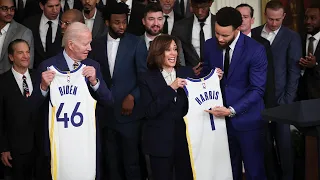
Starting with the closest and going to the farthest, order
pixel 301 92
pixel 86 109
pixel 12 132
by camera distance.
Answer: pixel 86 109
pixel 12 132
pixel 301 92

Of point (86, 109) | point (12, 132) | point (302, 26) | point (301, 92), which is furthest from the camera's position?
Answer: point (302, 26)

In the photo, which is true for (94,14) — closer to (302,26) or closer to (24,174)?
(24,174)

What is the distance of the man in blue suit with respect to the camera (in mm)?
5402

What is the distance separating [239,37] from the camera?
5488mm

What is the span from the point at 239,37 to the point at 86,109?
1.35 meters

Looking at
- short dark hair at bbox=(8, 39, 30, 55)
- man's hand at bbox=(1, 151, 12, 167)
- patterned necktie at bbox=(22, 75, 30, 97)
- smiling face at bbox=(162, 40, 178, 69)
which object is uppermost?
short dark hair at bbox=(8, 39, 30, 55)

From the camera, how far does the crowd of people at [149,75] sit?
17.4ft

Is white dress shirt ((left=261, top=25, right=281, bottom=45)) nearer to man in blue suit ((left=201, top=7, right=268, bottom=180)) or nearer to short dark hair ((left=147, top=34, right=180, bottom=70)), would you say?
man in blue suit ((left=201, top=7, right=268, bottom=180))

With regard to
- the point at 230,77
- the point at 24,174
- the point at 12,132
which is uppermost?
the point at 230,77

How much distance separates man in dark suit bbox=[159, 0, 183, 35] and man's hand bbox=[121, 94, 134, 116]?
3.25ft

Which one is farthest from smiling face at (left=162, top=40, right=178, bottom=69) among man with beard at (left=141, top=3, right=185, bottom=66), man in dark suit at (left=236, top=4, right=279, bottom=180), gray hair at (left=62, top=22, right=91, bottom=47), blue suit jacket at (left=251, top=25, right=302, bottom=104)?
blue suit jacket at (left=251, top=25, right=302, bottom=104)

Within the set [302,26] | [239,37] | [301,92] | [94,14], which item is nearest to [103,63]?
[94,14]

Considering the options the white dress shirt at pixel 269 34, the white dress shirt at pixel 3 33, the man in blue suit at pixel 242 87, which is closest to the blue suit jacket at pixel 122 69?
the man in blue suit at pixel 242 87

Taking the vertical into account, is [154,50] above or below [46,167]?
above
